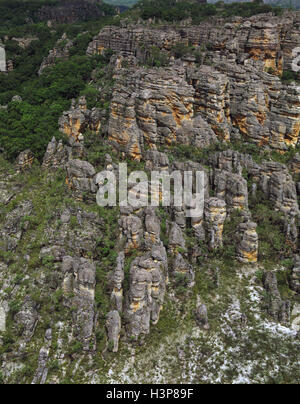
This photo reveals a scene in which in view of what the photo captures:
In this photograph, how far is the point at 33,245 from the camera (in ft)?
96.7

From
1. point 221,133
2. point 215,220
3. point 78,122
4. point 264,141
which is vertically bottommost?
point 215,220

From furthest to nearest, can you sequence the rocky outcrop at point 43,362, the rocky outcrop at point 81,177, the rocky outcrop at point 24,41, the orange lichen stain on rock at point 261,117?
the rocky outcrop at point 24,41 < the orange lichen stain on rock at point 261,117 < the rocky outcrop at point 81,177 < the rocky outcrop at point 43,362

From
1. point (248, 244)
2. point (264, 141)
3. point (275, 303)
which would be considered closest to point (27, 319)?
point (275, 303)

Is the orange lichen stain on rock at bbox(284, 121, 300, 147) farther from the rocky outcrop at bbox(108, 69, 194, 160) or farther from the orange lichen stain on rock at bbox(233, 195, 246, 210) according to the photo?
the rocky outcrop at bbox(108, 69, 194, 160)

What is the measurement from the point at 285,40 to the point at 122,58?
20690mm

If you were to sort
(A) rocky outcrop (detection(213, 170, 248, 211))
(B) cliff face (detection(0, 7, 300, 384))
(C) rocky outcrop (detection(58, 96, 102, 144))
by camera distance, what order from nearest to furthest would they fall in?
(B) cliff face (detection(0, 7, 300, 384)), (A) rocky outcrop (detection(213, 170, 248, 211)), (C) rocky outcrop (detection(58, 96, 102, 144))

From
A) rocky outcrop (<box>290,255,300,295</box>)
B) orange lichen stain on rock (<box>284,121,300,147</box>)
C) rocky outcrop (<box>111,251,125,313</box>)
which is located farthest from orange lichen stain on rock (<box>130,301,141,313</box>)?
orange lichen stain on rock (<box>284,121,300,147</box>)

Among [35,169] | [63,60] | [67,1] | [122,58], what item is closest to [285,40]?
[122,58]

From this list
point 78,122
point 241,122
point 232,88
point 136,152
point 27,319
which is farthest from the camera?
point 232,88

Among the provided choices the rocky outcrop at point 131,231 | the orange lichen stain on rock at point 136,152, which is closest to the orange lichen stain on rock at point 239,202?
the rocky outcrop at point 131,231

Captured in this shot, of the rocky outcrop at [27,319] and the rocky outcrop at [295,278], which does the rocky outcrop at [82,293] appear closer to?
the rocky outcrop at [27,319]

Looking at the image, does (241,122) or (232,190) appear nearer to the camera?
(232,190)

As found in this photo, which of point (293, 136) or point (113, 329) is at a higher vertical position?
point (293, 136)

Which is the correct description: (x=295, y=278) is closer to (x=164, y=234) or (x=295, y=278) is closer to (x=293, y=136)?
(x=164, y=234)
